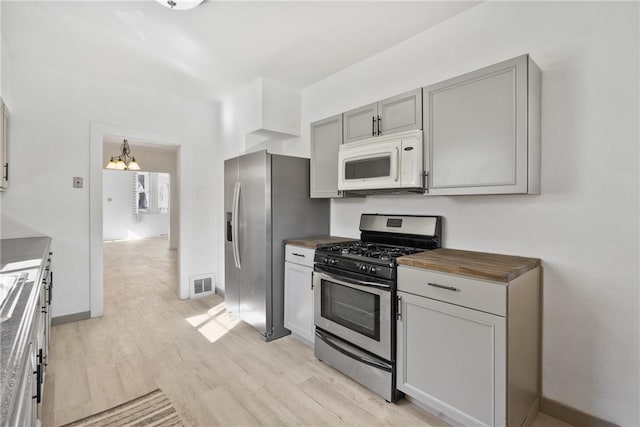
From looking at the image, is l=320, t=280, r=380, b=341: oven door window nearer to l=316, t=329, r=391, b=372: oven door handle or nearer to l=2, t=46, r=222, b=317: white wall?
l=316, t=329, r=391, b=372: oven door handle

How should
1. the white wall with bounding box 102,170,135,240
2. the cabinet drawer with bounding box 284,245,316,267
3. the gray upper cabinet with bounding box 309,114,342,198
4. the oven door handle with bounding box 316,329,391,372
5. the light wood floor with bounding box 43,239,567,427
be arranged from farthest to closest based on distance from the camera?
the white wall with bounding box 102,170,135,240 < the gray upper cabinet with bounding box 309,114,342,198 < the cabinet drawer with bounding box 284,245,316,267 < the oven door handle with bounding box 316,329,391,372 < the light wood floor with bounding box 43,239,567,427

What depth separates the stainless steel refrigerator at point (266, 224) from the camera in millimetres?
2832

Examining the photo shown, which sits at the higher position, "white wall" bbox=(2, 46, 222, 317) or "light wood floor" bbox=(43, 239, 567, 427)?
"white wall" bbox=(2, 46, 222, 317)

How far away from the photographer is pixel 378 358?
199 centimetres

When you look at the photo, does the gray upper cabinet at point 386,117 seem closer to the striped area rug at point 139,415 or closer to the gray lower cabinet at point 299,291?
the gray lower cabinet at point 299,291

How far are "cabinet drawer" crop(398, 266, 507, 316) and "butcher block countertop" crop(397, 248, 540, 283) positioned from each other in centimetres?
3

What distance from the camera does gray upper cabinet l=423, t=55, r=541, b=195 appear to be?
1.69 metres

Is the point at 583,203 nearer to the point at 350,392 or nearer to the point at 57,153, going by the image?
the point at 350,392

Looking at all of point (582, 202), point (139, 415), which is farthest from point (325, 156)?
point (139, 415)

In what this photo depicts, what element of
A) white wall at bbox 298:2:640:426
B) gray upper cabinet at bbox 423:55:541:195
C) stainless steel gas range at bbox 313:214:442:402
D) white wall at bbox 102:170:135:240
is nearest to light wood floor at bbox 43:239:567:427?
stainless steel gas range at bbox 313:214:442:402

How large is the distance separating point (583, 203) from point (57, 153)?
441 cm

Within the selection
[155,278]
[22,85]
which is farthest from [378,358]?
[155,278]

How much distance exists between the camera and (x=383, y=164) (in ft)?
7.47

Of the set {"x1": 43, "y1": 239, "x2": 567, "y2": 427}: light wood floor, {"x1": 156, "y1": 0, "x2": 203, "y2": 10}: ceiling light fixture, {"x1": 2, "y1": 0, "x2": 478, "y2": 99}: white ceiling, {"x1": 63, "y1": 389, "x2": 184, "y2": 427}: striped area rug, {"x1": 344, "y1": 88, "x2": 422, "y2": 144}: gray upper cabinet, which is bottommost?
{"x1": 63, "y1": 389, "x2": 184, "y2": 427}: striped area rug
